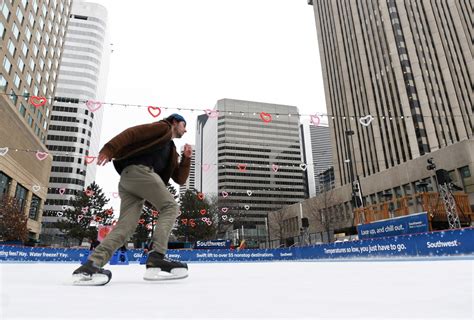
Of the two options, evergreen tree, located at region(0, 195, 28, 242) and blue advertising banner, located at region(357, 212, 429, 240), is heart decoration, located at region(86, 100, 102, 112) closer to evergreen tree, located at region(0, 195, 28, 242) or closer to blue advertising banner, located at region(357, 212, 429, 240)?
blue advertising banner, located at region(357, 212, 429, 240)

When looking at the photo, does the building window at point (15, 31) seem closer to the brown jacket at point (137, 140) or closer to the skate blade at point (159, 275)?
the brown jacket at point (137, 140)

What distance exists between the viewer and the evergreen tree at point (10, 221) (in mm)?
28750

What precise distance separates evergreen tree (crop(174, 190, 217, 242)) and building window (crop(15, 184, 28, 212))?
65.9 feet

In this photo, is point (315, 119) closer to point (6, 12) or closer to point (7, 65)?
point (7, 65)

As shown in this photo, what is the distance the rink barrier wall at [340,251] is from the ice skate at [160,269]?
26.9 ft

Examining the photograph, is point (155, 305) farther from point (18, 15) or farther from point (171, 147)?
point (18, 15)

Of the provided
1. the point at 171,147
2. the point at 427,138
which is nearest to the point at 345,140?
the point at 427,138

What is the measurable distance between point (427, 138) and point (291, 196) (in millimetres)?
62606

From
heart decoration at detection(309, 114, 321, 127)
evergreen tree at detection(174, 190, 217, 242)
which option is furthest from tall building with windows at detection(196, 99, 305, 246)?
heart decoration at detection(309, 114, 321, 127)

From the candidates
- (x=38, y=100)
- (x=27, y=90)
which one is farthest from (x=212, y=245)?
(x=27, y=90)

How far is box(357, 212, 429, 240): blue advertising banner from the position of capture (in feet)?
37.8

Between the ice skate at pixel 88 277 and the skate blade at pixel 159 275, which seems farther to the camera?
the skate blade at pixel 159 275

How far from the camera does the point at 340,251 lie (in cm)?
1336

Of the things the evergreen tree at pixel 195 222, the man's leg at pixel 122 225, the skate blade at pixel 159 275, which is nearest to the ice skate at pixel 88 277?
the man's leg at pixel 122 225
